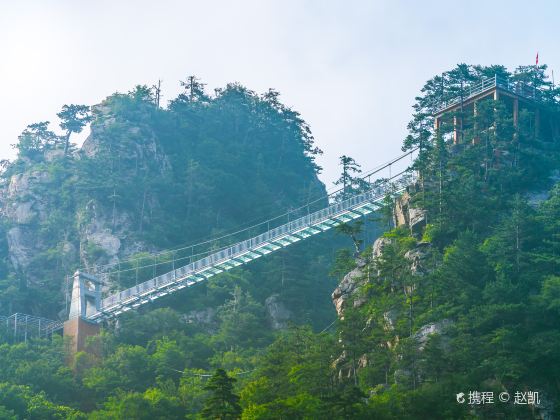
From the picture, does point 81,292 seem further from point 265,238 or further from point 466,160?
point 466,160

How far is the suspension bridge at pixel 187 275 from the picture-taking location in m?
73.0

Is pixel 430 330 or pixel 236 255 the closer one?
pixel 430 330

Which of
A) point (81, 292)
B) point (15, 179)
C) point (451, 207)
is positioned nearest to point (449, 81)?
point (451, 207)

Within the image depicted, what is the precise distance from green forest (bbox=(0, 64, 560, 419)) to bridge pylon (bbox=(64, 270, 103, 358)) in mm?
742

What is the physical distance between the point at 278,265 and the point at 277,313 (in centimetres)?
478

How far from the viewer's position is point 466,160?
230 feet

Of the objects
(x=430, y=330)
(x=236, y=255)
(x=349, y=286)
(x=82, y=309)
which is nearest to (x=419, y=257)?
(x=349, y=286)

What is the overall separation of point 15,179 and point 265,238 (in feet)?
79.9

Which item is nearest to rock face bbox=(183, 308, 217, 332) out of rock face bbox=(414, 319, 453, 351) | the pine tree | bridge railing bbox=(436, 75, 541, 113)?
bridge railing bbox=(436, 75, 541, 113)

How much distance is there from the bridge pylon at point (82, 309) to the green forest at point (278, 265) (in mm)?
742

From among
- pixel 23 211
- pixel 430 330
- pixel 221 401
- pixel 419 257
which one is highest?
pixel 23 211

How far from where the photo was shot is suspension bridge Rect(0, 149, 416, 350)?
73000 millimetres

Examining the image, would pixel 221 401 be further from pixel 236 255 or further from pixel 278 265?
pixel 278 265

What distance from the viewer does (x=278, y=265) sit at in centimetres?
8169
